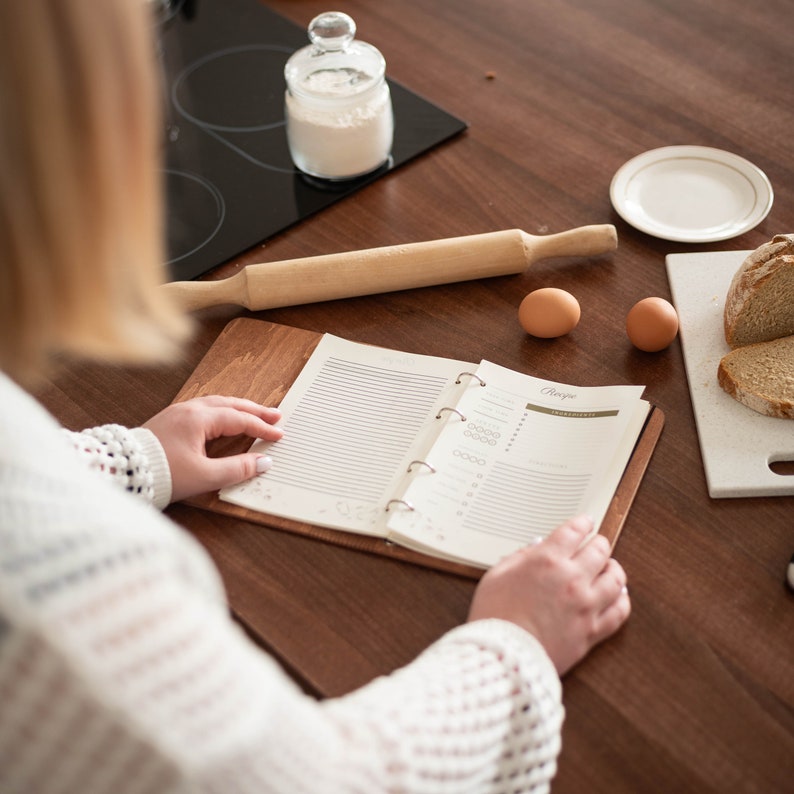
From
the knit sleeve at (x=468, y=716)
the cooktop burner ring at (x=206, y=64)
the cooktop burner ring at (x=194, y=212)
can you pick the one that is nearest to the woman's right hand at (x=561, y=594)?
the knit sleeve at (x=468, y=716)

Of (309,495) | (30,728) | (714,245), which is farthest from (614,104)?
(30,728)

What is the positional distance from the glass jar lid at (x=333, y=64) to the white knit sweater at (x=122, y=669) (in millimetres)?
753

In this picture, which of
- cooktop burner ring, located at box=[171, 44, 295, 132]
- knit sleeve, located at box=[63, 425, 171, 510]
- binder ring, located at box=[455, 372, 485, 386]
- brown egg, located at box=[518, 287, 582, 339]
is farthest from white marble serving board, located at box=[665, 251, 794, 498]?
cooktop burner ring, located at box=[171, 44, 295, 132]

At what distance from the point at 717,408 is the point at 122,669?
0.74 metres

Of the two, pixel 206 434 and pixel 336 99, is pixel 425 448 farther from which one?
pixel 336 99

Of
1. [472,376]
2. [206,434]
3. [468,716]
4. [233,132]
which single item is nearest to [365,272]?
[472,376]

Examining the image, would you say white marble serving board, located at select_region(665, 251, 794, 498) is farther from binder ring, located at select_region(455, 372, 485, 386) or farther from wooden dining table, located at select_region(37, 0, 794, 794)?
binder ring, located at select_region(455, 372, 485, 386)

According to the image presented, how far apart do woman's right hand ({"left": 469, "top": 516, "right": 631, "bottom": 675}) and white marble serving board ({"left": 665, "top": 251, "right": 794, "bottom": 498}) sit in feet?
0.60

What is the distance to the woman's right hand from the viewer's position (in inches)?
34.4

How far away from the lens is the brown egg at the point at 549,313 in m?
1.16

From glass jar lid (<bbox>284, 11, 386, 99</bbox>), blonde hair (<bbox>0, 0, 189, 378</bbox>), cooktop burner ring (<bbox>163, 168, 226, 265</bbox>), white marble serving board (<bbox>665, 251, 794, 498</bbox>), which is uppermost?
blonde hair (<bbox>0, 0, 189, 378</bbox>)

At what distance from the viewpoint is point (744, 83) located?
5.09 ft

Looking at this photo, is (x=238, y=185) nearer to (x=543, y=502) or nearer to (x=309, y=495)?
(x=309, y=495)

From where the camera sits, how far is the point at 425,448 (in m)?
1.06
